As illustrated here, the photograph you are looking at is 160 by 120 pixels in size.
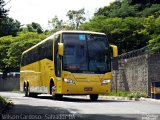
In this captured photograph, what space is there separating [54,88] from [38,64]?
206 inches

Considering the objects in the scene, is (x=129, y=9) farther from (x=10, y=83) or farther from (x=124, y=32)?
(x=10, y=83)

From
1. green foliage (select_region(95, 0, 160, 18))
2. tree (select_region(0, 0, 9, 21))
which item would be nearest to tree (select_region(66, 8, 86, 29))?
green foliage (select_region(95, 0, 160, 18))

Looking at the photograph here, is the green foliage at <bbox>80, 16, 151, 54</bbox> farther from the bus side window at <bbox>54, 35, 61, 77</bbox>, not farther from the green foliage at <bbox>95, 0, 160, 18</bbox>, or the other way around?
the bus side window at <bbox>54, 35, 61, 77</bbox>

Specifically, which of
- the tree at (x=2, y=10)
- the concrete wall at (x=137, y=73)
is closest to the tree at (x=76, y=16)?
the concrete wall at (x=137, y=73)

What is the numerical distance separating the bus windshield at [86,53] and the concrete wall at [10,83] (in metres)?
50.0

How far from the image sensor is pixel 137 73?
33094 millimetres

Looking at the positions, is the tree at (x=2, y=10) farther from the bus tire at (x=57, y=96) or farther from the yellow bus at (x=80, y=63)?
the bus tire at (x=57, y=96)

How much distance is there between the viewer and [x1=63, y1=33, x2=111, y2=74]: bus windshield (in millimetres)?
22328

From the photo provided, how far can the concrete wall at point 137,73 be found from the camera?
30.6 metres

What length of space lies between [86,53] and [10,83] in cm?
5228

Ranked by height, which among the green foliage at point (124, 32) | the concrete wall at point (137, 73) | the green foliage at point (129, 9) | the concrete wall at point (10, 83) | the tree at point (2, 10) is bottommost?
the concrete wall at point (10, 83)

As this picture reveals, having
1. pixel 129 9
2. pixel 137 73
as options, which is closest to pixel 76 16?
pixel 129 9

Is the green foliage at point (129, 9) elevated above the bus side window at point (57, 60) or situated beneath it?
elevated above

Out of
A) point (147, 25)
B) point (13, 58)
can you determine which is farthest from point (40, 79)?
point (13, 58)
